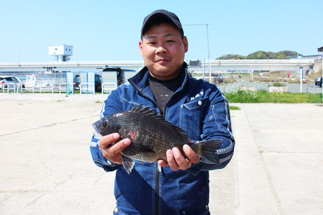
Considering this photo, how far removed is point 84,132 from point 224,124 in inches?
265

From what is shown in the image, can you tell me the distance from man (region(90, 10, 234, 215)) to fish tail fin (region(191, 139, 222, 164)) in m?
0.09

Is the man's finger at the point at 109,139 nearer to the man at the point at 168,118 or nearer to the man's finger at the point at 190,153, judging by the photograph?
the man at the point at 168,118

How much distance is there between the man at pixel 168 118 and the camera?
1830 millimetres

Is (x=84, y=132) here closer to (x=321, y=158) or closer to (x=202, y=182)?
(x=321, y=158)

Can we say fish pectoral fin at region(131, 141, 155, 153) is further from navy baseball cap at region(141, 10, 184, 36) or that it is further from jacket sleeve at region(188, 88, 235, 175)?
navy baseball cap at region(141, 10, 184, 36)

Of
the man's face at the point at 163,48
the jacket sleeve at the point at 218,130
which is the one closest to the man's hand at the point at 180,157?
the jacket sleeve at the point at 218,130

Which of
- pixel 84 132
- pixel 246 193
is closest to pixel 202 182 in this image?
pixel 246 193

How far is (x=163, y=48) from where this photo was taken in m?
1.94

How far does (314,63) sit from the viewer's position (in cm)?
8194

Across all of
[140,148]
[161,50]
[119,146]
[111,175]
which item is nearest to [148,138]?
[140,148]

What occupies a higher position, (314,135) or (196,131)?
(196,131)

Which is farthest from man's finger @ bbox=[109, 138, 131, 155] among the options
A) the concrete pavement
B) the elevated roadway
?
the elevated roadway

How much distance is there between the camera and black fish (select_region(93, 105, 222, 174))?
1638 mm

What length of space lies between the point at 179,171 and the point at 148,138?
1.18ft
